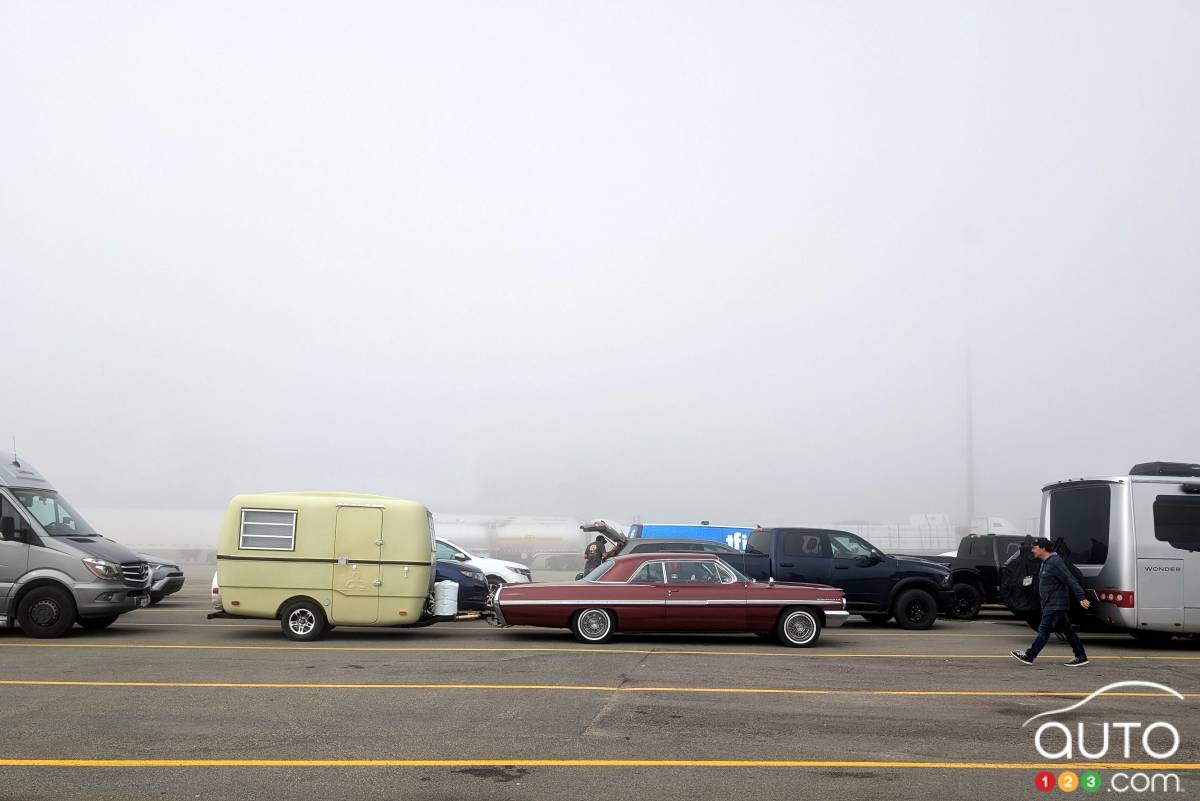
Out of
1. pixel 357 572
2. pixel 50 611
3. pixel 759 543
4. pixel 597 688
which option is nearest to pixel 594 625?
pixel 357 572

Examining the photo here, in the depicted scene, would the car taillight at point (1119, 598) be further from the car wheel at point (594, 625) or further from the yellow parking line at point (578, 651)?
the car wheel at point (594, 625)

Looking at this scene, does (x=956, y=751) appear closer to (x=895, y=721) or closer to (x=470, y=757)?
(x=895, y=721)

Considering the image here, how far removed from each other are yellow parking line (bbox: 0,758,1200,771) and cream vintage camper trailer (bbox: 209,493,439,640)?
7442 millimetres

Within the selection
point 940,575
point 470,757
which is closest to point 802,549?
point 940,575

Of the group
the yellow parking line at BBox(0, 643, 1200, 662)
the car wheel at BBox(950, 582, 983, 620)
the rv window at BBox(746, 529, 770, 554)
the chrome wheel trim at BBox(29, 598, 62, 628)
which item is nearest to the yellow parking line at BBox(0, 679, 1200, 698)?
the yellow parking line at BBox(0, 643, 1200, 662)

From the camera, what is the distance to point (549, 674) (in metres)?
12.0

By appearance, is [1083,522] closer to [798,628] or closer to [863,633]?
[863,633]

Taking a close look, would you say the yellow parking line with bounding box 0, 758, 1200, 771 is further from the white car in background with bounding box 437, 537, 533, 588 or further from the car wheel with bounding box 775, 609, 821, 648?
the white car in background with bounding box 437, 537, 533, 588

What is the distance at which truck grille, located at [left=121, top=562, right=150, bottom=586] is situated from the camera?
16000 mm

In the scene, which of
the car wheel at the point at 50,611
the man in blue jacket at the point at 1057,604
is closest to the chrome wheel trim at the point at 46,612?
the car wheel at the point at 50,611

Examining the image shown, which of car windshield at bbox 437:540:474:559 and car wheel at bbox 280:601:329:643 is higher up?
car windshield at bbox 437:540:474:559

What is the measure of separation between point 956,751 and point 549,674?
5204 millimetres

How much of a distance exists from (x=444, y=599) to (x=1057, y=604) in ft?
28.8

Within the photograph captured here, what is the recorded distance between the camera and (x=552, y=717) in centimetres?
938
